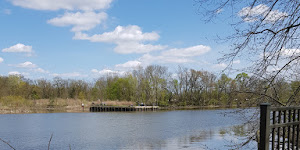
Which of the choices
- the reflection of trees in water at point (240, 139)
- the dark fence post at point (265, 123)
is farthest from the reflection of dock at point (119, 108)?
the dark fence post at point (265, 123)

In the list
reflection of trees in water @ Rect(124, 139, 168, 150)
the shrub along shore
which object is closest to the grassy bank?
the shrub along shore

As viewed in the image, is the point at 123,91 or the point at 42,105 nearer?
the point at 42,105

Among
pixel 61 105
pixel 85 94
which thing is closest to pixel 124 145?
pixel 61 105

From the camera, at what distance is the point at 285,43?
412 centimetres

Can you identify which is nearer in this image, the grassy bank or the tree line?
the grassy bank

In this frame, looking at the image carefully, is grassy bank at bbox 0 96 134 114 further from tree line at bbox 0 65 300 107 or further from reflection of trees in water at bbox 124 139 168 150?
reflection of trees in water at bbox 124 139 168 150

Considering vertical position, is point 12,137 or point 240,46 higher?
point 240,46

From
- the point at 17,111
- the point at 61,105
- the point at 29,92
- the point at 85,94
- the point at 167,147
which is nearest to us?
the point at 167,147

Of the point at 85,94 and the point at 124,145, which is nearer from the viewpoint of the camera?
the point at 124,145

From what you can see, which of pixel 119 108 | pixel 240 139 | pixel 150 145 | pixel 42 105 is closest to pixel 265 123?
pixel 240 139

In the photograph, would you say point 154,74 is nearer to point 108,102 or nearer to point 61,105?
point 108,102

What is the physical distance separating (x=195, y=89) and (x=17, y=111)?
3444 centimetres

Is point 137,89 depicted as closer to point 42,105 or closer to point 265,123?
point 42,105

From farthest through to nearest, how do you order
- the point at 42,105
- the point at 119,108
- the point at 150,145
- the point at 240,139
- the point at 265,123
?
the point at 119,108 < the point at 42,105 < the point at 150,145 < the point at 240,139 < the point at 265,123
